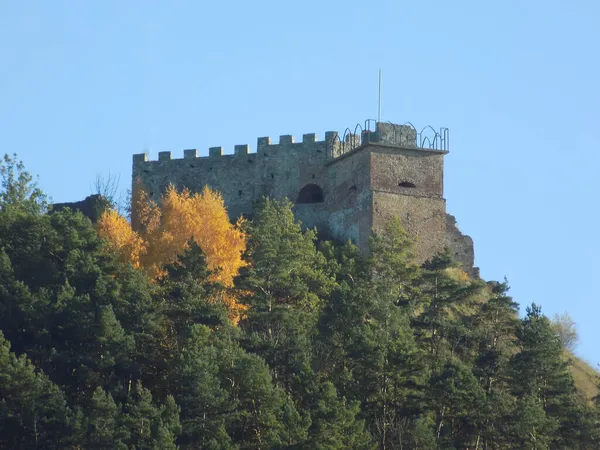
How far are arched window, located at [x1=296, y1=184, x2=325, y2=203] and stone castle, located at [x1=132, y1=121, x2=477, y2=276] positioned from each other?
2cm

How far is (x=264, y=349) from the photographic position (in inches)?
2127

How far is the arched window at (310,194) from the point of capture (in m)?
69.3

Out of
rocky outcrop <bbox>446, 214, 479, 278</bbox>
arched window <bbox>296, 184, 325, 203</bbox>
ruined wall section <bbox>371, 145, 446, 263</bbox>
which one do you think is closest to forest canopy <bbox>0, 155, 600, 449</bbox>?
ruined wall section <bbox>371, 145, 446, 263</bbox>

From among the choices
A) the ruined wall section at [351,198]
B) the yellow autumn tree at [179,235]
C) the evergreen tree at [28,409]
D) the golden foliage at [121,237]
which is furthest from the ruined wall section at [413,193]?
the evergreen tree at [28,409]

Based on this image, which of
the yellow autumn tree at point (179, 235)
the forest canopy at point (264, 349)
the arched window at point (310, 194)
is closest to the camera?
the forest canopy at point (264, 349)

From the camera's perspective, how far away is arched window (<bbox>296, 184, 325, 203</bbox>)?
6935 centimetres

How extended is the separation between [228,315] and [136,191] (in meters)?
14.9

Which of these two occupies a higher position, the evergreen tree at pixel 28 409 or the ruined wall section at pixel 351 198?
the ruined wall section at pixel 351 198

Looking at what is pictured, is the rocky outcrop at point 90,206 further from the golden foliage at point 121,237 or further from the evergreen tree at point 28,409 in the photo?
the evergreen tree at point 28,409

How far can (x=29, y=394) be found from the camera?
51594mm

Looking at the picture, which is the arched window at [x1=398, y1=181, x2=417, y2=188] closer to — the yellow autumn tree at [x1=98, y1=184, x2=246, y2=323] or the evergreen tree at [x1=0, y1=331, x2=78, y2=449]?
the yellow autumn tree at [x1=98, y1=184, x2=246, y2=323]

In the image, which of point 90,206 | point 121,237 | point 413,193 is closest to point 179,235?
point 121,237

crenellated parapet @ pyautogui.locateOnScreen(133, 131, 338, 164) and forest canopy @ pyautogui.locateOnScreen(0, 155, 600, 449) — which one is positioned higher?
crenellated parapet @ pyautogui.locateOnScreen(133, 131, 338, 164)

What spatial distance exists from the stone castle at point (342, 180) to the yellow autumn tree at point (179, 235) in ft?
8.72
